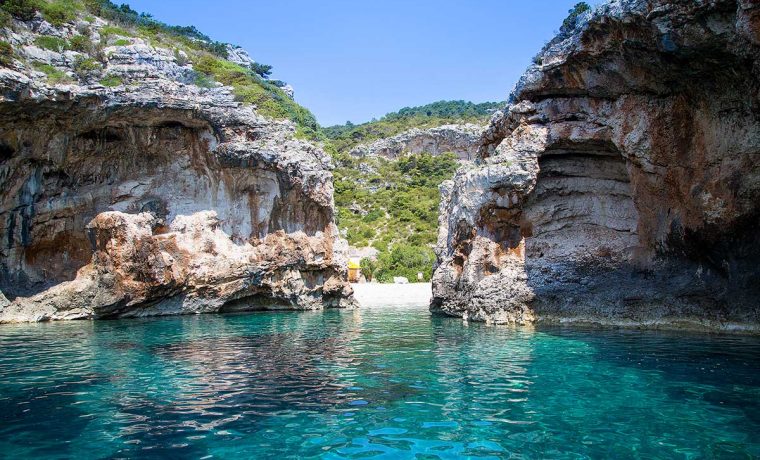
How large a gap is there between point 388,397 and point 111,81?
21.6 m

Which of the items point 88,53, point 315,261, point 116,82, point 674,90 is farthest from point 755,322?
point 88,53

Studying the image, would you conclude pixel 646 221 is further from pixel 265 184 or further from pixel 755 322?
pixel 265 184

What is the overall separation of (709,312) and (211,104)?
71.9 feet

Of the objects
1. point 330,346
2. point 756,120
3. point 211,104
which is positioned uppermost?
point 211,104

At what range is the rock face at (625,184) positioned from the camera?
46.4 ft

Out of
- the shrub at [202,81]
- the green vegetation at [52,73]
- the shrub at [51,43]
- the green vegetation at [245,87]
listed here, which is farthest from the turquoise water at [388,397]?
the shrub at [202,81]

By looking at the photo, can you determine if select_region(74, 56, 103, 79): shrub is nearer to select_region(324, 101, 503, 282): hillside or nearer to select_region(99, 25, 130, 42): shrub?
select_region(99, 25, 130, 42): shrub

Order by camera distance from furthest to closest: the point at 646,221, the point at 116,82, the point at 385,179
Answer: the point at 385,179 → the point at 116,82 → the point at 646,221

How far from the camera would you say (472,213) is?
819 inches

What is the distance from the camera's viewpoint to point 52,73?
22.6m

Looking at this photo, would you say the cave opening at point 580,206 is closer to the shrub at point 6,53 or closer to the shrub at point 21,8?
the shrub at point 6,53

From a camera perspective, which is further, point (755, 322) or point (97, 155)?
point (97, 155)

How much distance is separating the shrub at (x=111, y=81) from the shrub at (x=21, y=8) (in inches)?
Answer: 249

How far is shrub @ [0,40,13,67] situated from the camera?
20750mm
